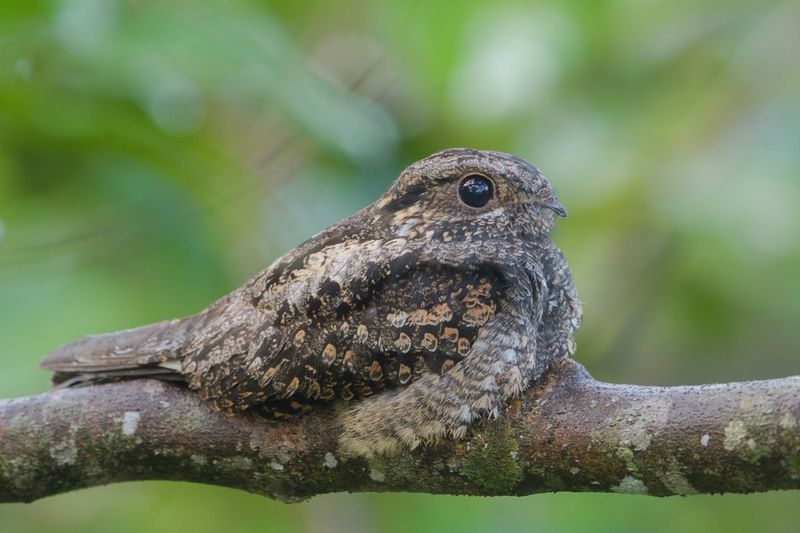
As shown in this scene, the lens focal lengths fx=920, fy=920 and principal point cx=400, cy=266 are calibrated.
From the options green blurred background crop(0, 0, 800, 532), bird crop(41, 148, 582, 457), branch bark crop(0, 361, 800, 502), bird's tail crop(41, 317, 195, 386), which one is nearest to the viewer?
branch bark crop(0, 361, 800, 502)

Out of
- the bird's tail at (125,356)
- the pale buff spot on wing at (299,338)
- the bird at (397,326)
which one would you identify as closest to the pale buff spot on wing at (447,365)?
the bird at (397,326)

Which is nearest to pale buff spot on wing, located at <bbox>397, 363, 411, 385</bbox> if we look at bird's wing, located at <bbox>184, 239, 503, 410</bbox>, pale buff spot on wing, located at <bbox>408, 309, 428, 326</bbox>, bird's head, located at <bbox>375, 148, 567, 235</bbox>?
bird's wing, located at <bbox>184, 239, 503, 410</bbox>

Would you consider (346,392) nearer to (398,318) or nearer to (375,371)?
(375,371)

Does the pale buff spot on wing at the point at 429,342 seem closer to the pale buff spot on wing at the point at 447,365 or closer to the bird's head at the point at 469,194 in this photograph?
the pale buff spot on wing at the point at 447,365

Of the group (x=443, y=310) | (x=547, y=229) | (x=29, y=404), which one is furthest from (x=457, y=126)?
(x=29, y=404)

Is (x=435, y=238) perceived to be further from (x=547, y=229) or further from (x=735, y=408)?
(x=735, y=408)

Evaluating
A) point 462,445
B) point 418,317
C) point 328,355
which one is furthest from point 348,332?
point 462,445

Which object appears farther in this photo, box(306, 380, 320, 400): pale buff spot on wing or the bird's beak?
the bird's beak

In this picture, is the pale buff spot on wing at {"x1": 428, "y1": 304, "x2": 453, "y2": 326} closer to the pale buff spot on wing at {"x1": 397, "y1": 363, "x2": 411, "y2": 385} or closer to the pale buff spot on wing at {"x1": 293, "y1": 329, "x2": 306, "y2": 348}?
the pale buff spot on wing at {"x1": 397, "y1": 363, "x2": 411, "y2": 385}
